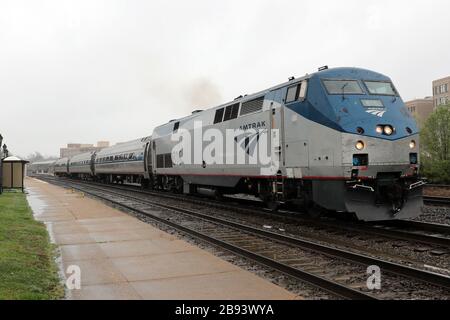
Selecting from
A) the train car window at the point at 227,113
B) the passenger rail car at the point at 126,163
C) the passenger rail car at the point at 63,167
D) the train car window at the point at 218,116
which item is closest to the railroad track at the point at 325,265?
the train car window at the point at 227,113

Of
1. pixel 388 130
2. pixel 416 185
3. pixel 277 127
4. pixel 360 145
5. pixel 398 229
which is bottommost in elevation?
pixel 398 229

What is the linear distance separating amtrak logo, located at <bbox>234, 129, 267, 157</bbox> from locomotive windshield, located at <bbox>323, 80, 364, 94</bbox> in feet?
9.67

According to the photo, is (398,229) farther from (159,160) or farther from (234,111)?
(159,160)

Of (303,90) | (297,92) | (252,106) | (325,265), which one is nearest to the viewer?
(325,265)

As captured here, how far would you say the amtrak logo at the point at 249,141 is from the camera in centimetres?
1376

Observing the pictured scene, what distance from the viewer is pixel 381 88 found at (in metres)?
11.4

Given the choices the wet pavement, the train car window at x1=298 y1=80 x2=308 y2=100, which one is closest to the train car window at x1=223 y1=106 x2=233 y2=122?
the train car window at x1=298 y1=80 x2=308 y2=100

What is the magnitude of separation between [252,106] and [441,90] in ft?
341

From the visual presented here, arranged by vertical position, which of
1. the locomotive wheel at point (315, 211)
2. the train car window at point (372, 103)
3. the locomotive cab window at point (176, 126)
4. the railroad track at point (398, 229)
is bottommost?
the railroad track at point (398, 229)

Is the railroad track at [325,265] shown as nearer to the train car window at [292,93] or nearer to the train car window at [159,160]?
the train car window at [292,93]

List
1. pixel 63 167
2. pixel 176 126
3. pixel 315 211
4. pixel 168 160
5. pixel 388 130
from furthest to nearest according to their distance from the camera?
pixel 63 167 → pixel 168 160 → pixel 176 126 → pixel 315 211 → pixel 388 130

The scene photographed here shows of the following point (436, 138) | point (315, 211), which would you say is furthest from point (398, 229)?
point (436, 138)

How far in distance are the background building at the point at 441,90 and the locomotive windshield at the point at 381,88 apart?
100187mm
